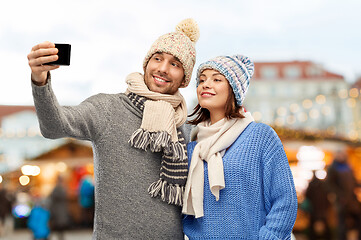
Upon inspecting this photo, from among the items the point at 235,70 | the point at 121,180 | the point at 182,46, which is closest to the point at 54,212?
the point at 121,180

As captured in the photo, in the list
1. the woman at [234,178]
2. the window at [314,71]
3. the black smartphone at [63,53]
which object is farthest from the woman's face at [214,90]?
the window at [314,71]

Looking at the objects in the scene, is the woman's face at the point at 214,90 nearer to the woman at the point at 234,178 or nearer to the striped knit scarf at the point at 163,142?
the woman at the point at 234,178

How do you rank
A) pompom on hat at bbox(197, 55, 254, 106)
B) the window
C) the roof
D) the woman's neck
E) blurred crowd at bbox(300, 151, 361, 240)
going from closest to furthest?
pompom on hat at bbox(197, 55, 254, 106) < the woman's neck < blurred crowd at bbox(300, 151, 361, 240) < the window < the roof

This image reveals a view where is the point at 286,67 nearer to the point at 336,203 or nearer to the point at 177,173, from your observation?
the point at 336,203

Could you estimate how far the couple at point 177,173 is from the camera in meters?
1.82

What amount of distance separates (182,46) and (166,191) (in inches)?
29.2

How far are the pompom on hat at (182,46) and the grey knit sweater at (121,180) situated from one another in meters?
0.39

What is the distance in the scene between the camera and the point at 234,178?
1.86 metres

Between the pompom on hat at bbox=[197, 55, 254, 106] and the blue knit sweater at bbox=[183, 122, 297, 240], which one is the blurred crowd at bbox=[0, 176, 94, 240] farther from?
the pompom on hat at bbox=[197, 55, 254, 106]

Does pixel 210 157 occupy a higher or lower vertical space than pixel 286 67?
higher

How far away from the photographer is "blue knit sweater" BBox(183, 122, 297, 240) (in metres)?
1.82

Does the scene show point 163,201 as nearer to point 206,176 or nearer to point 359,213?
point 206,176

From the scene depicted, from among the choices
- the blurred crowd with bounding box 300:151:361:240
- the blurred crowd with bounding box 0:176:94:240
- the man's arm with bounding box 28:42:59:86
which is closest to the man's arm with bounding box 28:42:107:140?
the man's arm with bounding box 28:42:59:86

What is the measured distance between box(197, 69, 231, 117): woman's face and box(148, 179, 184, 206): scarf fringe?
0.44m
